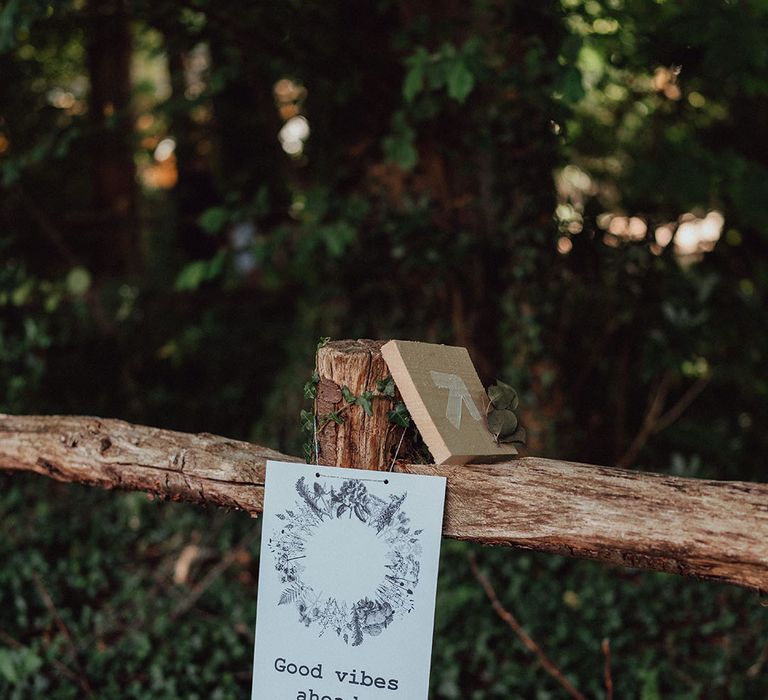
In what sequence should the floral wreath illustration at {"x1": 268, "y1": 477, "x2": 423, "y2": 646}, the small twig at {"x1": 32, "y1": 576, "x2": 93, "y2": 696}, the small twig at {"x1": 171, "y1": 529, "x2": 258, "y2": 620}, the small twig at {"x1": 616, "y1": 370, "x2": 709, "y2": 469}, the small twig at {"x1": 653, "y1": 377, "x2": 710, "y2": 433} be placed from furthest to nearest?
1. the small twig at {"x1": 653, "y1": 377, "x2": 710, "y2": 433}
2. the small twig at {"x1": 616, "y1": 370, "x2": 709, "y2": 469}
3. the small twig at {"x1": 171, "y1": 529, "x2": 258, "y2": 620}
4. the small twig at {"x1": 32, "y1": 576, "x2": 93, "y2": 696}
5. the floral wreath illustration at {"x1": 268, "y1": 477, "x2": 423, "y2": 646}

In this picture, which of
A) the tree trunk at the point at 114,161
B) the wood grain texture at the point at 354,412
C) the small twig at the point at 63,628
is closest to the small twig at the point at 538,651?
the wood grain texture at the point at 354,412

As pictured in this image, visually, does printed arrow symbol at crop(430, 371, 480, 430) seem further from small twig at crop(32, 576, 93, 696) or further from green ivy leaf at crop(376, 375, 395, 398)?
small twig at crop(32, 576, 93, 696)

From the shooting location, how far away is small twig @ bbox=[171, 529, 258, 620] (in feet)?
12.2

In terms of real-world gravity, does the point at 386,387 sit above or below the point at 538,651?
above

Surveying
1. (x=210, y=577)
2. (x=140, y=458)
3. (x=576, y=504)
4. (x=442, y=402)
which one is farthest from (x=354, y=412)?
(x=210, y=577)

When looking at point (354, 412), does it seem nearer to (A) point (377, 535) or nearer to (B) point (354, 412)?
(B) point (354, 412)

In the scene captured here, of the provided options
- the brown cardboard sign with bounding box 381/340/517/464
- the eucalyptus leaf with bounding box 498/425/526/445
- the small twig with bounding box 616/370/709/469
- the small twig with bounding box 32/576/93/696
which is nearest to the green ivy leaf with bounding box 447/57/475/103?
the brown cardboard sign with bounding box 381/340/517/464

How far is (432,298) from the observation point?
4.13m

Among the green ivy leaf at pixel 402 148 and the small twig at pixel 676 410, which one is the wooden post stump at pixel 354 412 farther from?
the small twig at pixel 676 410

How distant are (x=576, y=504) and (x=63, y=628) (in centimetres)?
261

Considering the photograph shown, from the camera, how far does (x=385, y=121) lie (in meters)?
4.15

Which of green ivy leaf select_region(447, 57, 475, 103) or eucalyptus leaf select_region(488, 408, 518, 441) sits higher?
green ivy leaf select_region(447, 57, 475, 103)

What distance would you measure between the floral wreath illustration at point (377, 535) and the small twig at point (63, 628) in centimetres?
187

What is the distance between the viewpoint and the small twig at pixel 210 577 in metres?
3.73
